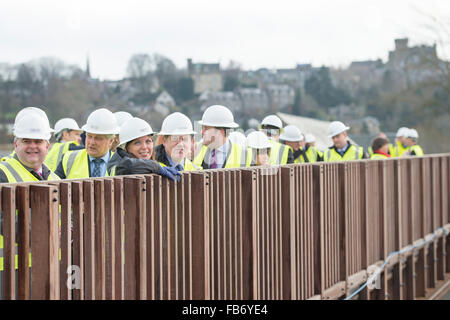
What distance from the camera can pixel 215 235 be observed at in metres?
5.73

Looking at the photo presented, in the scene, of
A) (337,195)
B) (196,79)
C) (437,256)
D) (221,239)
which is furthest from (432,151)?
(196,79)

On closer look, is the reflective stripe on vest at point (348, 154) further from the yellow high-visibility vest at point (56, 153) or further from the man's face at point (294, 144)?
the yellow high-visibility vest at point (56, 153)

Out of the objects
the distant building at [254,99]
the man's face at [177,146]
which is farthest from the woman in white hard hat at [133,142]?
the distant building at [254,99]

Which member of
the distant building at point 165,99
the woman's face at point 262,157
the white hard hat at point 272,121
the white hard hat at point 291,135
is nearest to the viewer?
the woman's face at point 262,157

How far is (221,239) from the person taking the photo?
5.82 m

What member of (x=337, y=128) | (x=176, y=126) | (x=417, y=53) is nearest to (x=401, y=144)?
(x=337, y=128)

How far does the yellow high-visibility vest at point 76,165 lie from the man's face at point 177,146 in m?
0.64

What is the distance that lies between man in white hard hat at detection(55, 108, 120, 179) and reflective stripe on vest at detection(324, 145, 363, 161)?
17.5 ft

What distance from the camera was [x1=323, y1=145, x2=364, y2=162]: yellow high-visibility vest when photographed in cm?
1097

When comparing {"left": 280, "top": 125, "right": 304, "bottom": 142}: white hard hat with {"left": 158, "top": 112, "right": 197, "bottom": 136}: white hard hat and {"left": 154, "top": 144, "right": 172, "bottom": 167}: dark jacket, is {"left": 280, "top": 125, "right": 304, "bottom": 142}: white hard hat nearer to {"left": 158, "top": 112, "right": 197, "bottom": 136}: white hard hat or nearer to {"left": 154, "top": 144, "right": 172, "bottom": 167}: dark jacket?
{"left": 158, "top": 112, "right": 197, "bottom": 136}: white hard hat

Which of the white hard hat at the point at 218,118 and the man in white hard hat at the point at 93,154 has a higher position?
the white hard hat at the point at 218,118

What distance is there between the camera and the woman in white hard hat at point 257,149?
25.0 feet
